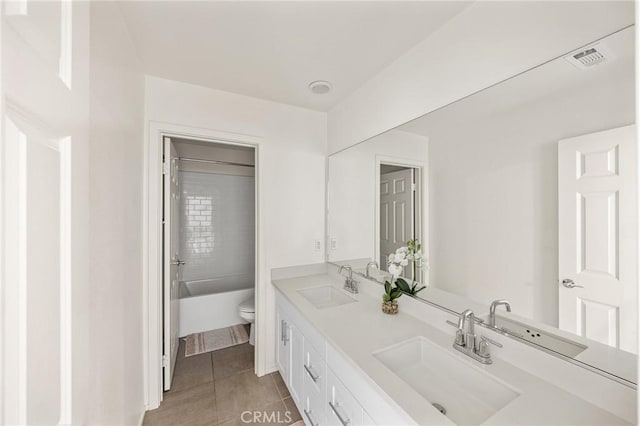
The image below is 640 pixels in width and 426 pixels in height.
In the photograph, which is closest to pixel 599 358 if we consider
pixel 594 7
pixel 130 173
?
pixel 594 7

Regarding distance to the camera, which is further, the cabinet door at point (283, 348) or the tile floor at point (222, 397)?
the cabinet door at point (283, 348)

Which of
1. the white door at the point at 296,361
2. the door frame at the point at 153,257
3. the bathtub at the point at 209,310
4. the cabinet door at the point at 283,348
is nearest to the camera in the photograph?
the white door at the point at 296,361

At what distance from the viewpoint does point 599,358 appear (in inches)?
34.7

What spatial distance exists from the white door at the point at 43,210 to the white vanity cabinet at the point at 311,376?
0.97m

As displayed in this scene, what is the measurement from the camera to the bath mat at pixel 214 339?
2580 millimetres

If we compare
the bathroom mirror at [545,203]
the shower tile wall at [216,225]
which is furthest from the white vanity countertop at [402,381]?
the shower tile wall at [216,225]

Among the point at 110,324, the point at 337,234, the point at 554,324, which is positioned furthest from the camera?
the point at 337,234

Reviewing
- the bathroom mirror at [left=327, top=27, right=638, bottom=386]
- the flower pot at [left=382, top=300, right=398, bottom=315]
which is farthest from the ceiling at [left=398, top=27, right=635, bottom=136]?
the flower pot at [left=382, top=300, right=398, bottom=315]

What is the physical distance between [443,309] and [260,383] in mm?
1585

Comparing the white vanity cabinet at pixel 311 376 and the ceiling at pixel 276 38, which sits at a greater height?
the ceiling at pixel 276 38

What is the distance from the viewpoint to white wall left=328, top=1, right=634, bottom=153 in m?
0.89

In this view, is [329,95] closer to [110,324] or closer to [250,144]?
[250,144]

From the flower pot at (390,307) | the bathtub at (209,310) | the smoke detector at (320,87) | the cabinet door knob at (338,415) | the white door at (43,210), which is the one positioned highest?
the smoke detector at (320,87)

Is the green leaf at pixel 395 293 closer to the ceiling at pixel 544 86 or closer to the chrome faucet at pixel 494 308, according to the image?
the chrome faucet at pixel 494 308
